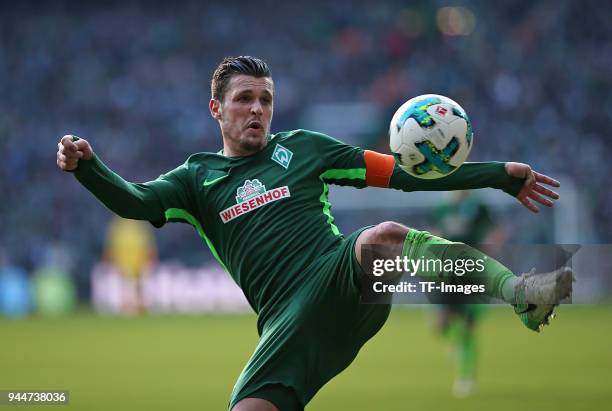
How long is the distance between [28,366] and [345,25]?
19.2 m

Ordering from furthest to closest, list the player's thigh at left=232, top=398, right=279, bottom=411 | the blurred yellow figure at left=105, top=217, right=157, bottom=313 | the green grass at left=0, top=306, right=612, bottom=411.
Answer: the blurred yellow figure at left=105, top=217, right=157, bottom=313, the green grass at left=0, top=306, right=612, bottom=411, the player's thigh at left=232, top=398, right=279, bottom=411

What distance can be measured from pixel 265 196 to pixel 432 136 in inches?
40.0

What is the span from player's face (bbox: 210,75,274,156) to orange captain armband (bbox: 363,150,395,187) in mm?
632

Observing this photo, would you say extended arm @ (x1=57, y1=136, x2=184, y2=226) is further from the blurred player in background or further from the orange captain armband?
the blurred player in background

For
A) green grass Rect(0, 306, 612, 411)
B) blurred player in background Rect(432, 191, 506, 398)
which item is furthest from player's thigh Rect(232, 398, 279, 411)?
blurred player in background Rect(432, 191, 506, 398)

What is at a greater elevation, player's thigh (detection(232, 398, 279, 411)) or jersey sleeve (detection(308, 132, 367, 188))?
jersey sleeve (detection(308, 132, 367, 188))

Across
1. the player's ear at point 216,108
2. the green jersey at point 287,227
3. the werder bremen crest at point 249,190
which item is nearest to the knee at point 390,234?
the green jersey at point 287,227

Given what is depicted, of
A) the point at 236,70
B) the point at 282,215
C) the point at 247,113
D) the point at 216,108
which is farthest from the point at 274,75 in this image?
the point at 282,215

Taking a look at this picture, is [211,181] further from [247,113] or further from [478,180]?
[478,180]

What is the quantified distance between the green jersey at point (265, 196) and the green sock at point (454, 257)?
67 centimetres

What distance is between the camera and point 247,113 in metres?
5.48

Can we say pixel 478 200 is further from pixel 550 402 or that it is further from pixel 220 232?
pixel 220 232

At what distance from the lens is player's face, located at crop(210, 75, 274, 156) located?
546cm

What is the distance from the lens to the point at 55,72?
29438 millimetres
